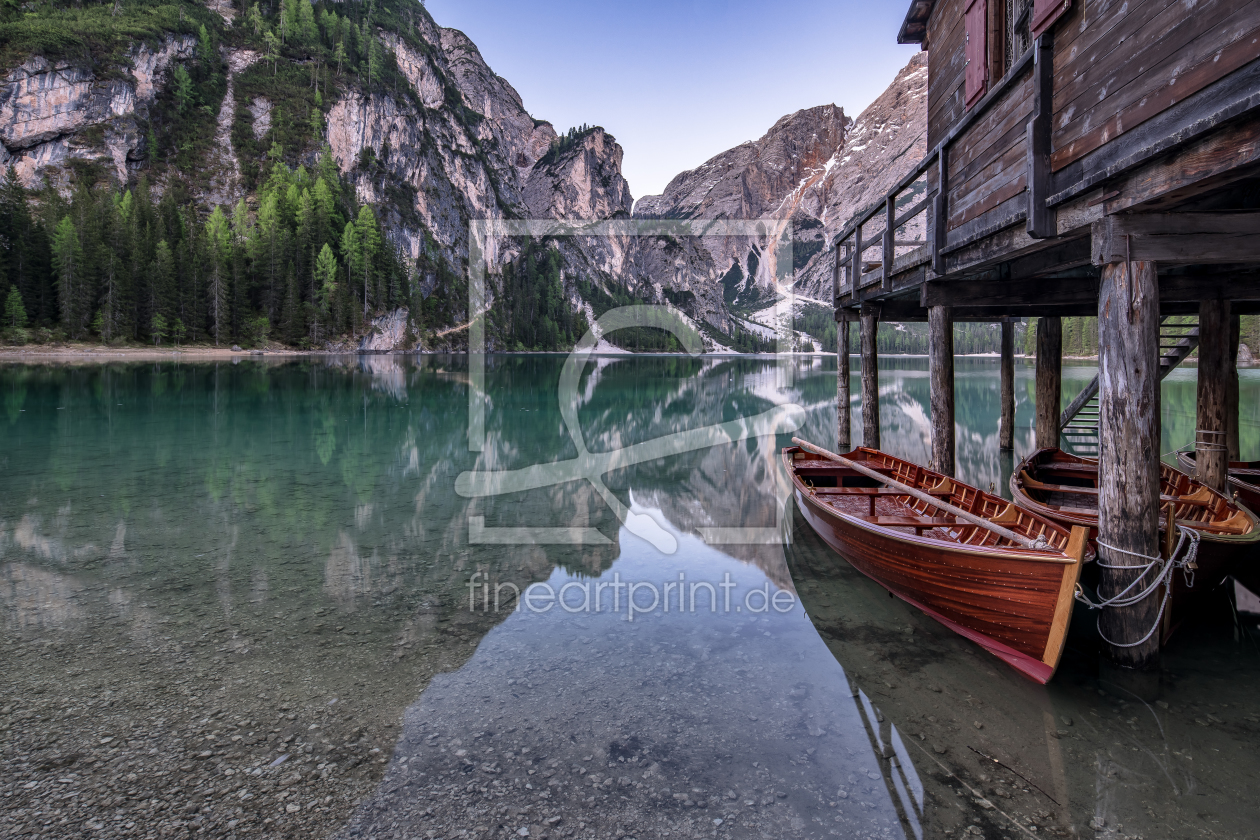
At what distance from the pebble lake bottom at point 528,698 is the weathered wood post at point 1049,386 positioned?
9.22 metres

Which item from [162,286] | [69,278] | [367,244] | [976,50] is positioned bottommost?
[976,50]

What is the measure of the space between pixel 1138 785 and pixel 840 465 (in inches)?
344

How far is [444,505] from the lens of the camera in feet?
47.0

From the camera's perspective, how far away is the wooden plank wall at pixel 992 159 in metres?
7.58

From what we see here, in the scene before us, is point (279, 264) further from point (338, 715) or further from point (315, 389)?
point (338, 715)

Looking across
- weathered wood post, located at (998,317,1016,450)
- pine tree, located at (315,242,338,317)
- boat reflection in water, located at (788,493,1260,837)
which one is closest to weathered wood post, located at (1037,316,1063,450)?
weathered wood post, located at (998,317,1016,450)

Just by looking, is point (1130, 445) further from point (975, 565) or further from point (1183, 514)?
point (1183, 514)

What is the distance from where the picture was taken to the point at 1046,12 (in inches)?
289

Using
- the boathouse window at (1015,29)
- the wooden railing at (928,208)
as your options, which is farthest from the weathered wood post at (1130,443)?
the boathouse window at (1015,29)

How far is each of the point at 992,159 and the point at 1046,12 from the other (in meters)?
1.68

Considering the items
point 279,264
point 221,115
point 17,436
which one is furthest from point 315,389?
point 221,115

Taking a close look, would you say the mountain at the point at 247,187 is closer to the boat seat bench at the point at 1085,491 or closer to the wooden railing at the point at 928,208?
the wooden railing at the point at 928,208

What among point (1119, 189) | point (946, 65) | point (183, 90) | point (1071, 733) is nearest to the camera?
point (1071, 733)

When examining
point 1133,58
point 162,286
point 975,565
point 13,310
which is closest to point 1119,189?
point 1133,58
